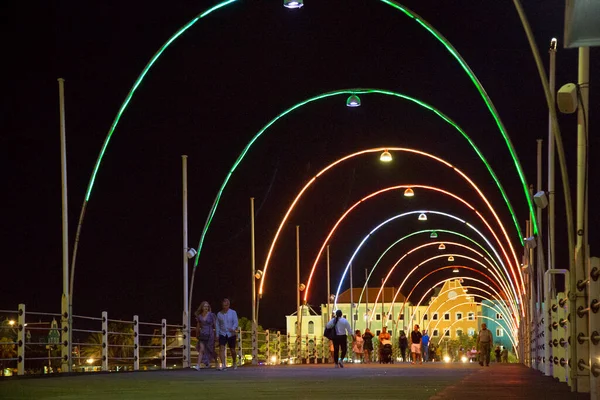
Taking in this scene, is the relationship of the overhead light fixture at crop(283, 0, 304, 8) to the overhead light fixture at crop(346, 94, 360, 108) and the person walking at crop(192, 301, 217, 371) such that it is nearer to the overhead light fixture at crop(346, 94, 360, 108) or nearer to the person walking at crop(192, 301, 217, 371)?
the overhead light fixture at crop(346, 94, 360, 108)

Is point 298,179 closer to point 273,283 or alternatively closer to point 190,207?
point 190,207

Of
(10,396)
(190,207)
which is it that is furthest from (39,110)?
(10,396)

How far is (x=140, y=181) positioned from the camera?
4884cm

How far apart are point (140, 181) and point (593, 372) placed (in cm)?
3914

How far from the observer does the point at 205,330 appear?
30016mm

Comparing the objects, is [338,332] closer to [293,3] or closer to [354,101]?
[354,101]

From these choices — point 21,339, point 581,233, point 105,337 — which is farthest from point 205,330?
point 581,233

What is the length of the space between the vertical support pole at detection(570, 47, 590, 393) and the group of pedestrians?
1532cm

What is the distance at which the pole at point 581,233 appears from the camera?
14.5 m

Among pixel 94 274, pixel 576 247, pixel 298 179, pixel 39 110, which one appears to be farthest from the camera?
pixel 94 274

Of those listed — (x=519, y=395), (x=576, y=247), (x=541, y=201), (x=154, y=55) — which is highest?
(x=154, y=55)

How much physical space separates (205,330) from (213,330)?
354 millimetres

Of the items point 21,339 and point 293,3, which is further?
point 21,339

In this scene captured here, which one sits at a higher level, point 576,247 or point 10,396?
point 576,247
